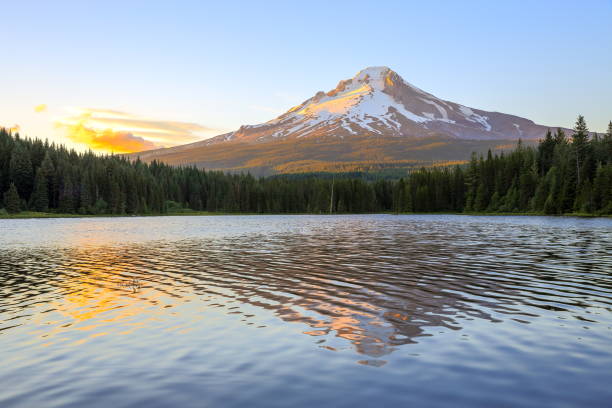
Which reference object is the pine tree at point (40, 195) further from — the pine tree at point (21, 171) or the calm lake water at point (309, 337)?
the calm lake water at point (309, 337)

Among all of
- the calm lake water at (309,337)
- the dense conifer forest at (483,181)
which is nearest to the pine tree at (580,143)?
the dense conifer forest at (483,181)

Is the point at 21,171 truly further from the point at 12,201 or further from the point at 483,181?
the point at 483,181

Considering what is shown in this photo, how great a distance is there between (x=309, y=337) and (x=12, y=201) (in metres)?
169

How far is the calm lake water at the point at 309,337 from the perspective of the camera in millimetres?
10883

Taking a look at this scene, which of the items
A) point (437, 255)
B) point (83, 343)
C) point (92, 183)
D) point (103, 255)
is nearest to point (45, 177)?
point (92, 183)

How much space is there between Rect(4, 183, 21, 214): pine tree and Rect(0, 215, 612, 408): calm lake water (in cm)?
14527

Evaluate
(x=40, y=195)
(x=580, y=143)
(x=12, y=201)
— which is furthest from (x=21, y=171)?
(x=580, y=143)

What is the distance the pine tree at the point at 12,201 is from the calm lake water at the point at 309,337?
145 meters

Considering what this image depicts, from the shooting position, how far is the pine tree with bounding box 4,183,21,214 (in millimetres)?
156375

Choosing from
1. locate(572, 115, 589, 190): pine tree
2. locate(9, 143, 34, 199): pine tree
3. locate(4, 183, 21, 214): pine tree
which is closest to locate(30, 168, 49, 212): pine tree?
locate(9, 143, 34, 199): pine tree

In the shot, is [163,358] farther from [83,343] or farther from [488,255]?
[488,255]

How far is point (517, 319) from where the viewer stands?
17219 mm

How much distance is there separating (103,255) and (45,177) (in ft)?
495

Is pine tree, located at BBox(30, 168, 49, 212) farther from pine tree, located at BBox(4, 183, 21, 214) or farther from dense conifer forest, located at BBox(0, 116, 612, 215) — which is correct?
pine tree, located at BBox(4, 183, 21, 214)
